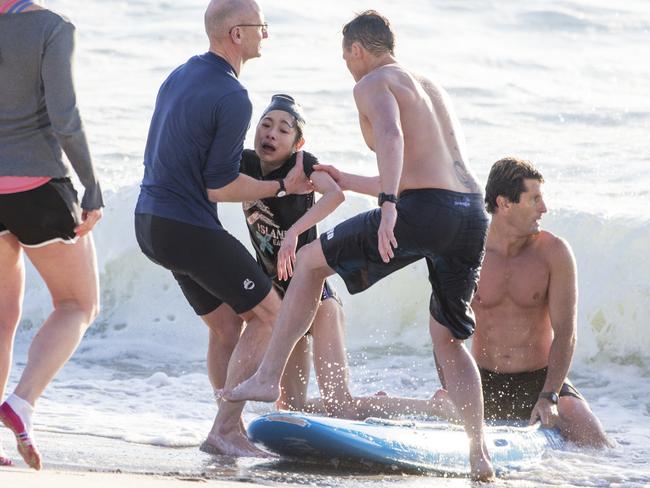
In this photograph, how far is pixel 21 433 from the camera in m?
4.58

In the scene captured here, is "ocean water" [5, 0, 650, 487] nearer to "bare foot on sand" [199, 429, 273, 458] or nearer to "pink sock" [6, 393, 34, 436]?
"bare foot on sand" [199, 429, 273, 458]

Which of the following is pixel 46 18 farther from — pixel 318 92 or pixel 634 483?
pixel 318 92

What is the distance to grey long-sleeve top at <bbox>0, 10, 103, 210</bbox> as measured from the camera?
4.56 m

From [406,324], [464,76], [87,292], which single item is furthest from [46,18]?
[464,76]

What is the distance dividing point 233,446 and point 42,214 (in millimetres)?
1562

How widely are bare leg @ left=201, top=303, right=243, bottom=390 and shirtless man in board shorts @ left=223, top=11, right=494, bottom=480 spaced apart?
636 millimetres

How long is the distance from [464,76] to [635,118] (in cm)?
350

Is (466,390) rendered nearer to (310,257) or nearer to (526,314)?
(310,257)

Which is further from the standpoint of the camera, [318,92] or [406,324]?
[318,92]

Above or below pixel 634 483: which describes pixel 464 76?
above

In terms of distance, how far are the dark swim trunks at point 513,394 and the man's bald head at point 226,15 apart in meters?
2.39

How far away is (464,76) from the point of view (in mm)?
19641

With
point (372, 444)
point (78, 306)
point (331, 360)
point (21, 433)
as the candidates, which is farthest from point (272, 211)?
point (21, 433)

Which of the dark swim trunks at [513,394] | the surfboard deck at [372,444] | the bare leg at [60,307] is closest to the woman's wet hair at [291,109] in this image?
the surfboard deck at [372,444]
